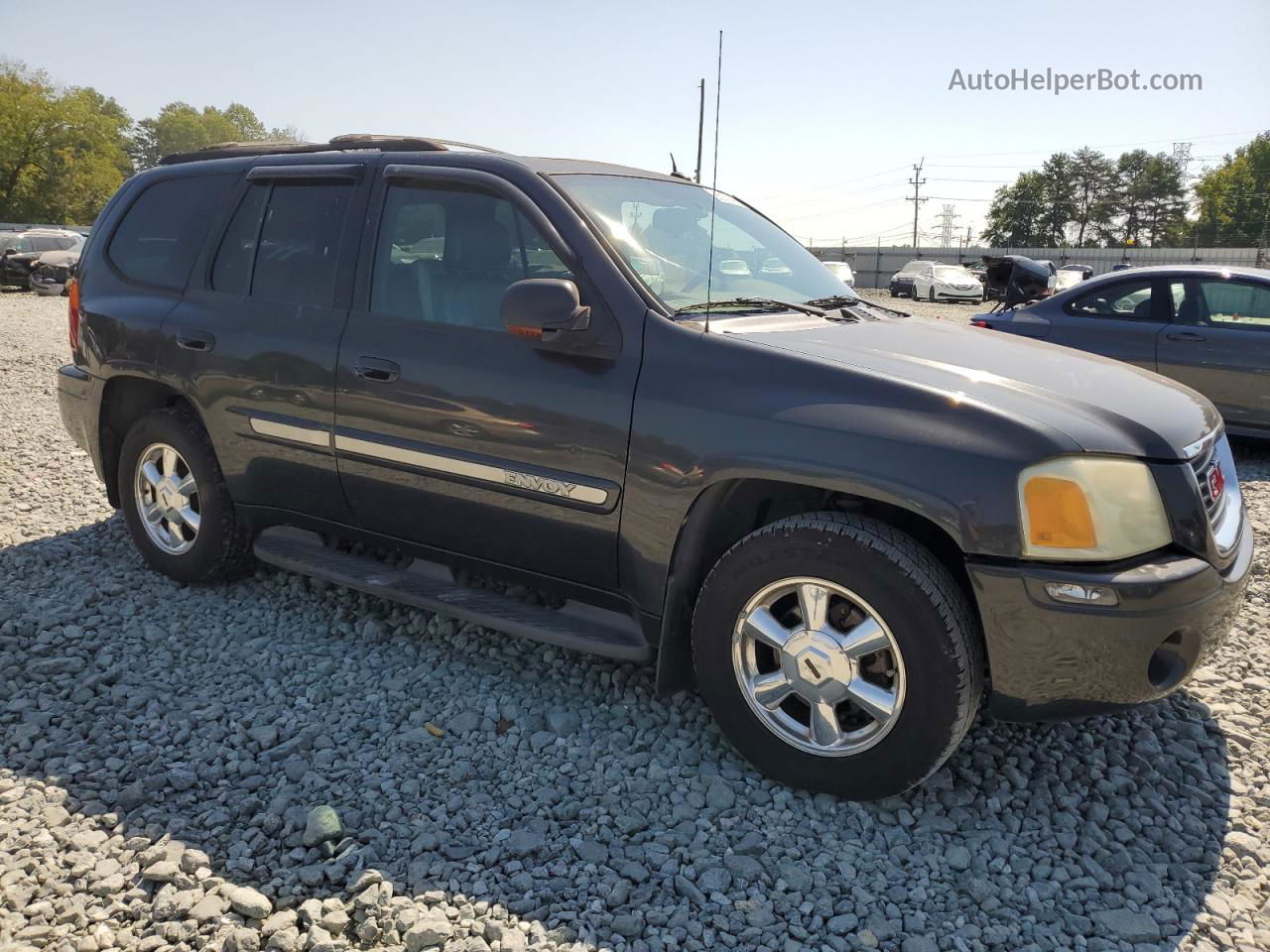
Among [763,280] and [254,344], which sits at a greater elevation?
[763,280]

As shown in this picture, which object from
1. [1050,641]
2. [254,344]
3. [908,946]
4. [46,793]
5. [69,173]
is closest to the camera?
[908,946]

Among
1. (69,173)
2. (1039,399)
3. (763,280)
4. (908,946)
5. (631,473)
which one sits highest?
(69,173)

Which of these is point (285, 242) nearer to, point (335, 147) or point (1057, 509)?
point (335, 147)

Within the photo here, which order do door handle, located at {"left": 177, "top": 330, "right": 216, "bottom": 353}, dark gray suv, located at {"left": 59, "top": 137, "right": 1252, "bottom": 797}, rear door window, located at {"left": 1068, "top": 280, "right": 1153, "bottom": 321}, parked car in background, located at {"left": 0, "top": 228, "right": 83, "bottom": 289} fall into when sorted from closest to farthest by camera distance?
dark gray suv, located at {"left": 59, "top": 137, "right": 1252, "bottom": 797} < door handle, located at {"left": 177, "top": 330, "right": 216, "bottom": 353} < rear door window, located at {"left": 1068, "top": 280, "right": 1153, "bottom": 321} < parked car in background, located at {"left": 0, "top": 228, "right": 83, "bottom": 289}

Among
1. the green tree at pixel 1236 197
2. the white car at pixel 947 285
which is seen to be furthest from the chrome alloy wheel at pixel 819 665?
the green tree at pixel 1236 197

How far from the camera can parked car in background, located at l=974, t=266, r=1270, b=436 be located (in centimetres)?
769

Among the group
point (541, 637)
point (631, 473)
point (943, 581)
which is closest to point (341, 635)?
point (541, 637)

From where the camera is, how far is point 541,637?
3.34 meters

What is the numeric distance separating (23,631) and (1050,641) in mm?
3967

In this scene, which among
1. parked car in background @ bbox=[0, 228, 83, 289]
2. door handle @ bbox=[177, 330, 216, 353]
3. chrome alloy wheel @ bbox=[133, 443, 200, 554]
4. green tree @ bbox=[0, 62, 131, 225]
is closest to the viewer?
door handle @ bbox=[177, 330, 216, 353]

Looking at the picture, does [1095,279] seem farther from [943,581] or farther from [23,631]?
[23,631]

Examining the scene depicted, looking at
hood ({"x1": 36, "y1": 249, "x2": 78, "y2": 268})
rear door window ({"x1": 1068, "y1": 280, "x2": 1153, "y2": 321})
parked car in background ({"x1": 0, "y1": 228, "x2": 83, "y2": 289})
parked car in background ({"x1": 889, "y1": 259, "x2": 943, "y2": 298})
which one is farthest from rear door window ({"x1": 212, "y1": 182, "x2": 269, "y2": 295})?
parked car in background ({"x1": 889, "y1": 259, "x2": 943, "y2": 298})

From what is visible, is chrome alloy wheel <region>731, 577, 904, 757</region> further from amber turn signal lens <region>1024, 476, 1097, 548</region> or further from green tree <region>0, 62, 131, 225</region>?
green tree <region>0, 62, 131, 225</region>

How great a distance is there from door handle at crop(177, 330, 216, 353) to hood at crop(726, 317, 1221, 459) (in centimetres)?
235
